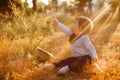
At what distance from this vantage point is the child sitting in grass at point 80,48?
531 cm

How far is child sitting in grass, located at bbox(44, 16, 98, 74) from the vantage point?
5312 mm

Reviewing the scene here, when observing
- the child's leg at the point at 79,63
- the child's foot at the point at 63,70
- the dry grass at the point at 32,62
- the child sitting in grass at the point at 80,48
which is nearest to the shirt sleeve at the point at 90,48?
the child sitting in grass at the point at 80,48

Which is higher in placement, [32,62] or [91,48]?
[91,48]

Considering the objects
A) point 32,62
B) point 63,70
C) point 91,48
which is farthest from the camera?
point 32,62

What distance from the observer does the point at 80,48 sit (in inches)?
217

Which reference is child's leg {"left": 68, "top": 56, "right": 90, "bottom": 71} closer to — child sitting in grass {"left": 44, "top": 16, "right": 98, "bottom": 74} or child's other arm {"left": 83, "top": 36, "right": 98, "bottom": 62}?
child sitting in grass {"left": 44, "top": 16, "right": 98, "bottom": 74}

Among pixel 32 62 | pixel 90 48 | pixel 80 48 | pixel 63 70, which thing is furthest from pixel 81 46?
pixel 32 62

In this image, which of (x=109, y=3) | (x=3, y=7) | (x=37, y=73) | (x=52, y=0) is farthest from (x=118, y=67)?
(x=109, y=3)

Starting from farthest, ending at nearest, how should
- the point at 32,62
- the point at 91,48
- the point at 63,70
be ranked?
the point at 32,62 → the point at 91,48 → the point at 63,70

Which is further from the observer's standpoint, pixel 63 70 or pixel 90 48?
pixel 90 48

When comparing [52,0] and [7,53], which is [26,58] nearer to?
[7,53]

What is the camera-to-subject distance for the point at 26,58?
5.88 metres

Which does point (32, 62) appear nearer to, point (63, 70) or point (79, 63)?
point (63, 70)

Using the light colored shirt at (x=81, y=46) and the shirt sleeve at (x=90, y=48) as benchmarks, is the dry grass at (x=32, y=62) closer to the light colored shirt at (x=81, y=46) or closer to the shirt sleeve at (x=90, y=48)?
the shirt sleeve at (x=90, y=48)
